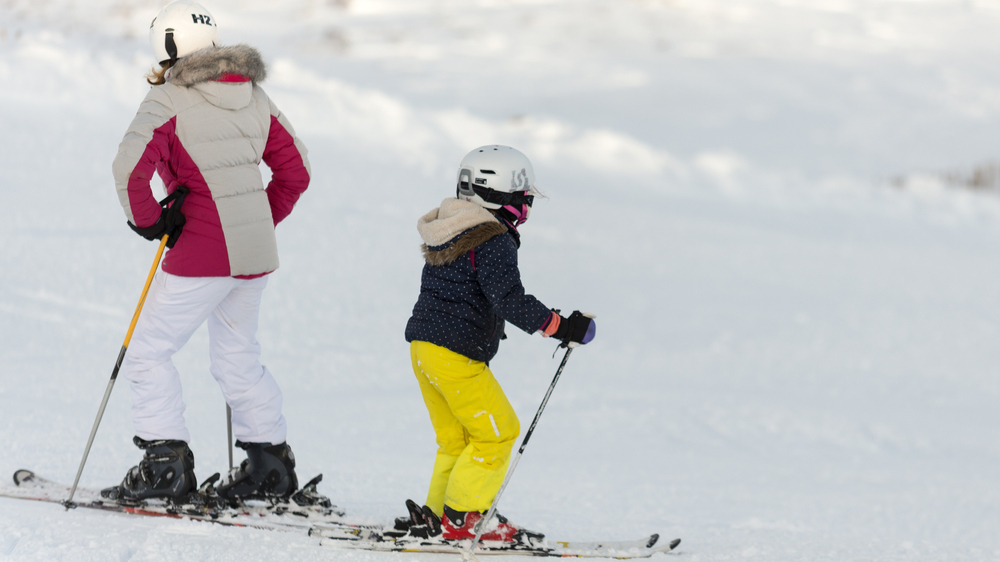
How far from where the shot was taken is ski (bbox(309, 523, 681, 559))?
9.11 feet

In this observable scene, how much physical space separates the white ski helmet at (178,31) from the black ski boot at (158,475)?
1397 millimetres

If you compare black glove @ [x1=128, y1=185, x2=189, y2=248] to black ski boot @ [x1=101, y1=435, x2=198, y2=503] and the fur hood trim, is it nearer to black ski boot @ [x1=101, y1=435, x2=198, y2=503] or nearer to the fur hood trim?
the fur hood trim

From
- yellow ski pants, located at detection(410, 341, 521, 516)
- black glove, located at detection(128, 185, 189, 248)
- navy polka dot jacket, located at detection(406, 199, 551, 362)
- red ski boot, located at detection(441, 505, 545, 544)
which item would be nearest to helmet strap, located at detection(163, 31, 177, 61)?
black glove, located at detection(128, 185, 189, 248)

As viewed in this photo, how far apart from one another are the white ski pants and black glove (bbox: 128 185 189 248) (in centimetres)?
16

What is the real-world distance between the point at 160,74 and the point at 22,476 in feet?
5.36

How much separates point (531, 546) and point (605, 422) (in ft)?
8.77

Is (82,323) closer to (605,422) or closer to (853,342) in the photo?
(605,422)

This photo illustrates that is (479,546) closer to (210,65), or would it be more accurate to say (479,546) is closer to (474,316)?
(474,316)

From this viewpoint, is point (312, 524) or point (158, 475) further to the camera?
point (312, 524)

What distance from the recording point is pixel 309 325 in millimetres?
6633

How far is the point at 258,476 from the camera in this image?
3143 mm

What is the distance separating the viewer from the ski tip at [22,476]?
3.02m

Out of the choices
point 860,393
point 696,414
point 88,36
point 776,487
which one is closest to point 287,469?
point 776,487

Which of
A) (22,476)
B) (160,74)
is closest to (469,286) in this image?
(160,74)
